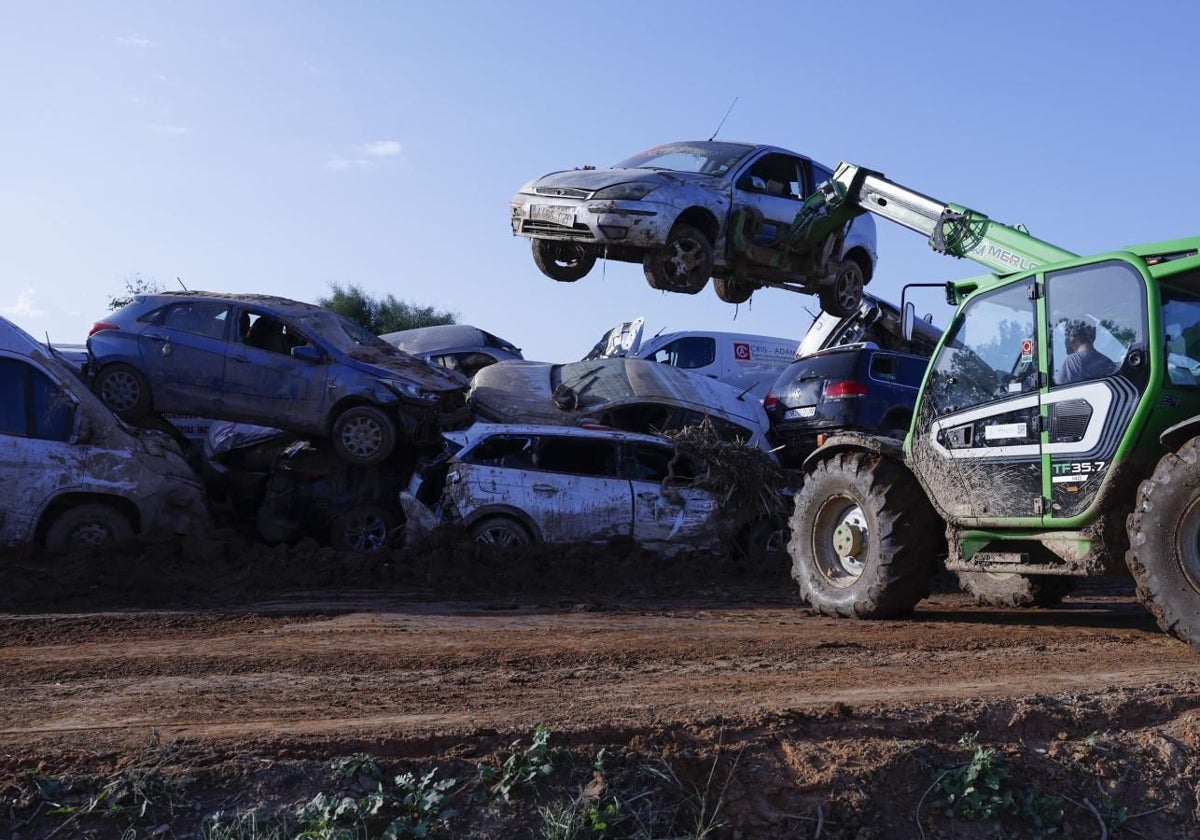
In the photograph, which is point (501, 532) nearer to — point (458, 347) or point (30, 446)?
point (30, 446)

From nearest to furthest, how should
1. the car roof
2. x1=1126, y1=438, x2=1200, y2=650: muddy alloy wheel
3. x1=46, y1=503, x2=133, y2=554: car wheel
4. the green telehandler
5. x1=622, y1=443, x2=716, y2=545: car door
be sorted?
x1=1126, y1=438, x2=1200, y2=650: muddy alloy wheel < the green telehandler < x1=46, y1=503, x2=133, y2=554: car wheel < the car roof < x1=622, y1=443, x2=716, y2=545: car door

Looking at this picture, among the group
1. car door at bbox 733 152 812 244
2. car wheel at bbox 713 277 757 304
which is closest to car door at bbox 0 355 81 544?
car wheel at bbox 713 277 757 304

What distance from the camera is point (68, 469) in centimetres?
1171

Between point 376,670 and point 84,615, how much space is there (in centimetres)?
357

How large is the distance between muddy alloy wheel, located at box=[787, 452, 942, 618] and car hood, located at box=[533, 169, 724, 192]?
11.4ft

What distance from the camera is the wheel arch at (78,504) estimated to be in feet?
38.3

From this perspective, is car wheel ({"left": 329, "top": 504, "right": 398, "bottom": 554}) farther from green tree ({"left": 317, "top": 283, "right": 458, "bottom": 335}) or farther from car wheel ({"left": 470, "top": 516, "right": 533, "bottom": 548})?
green tree ({"left": 317, "top": 283, "right": 458, "bottom": 335})

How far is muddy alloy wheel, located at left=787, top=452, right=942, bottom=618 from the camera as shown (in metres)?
8.92

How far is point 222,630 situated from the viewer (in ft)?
28.4

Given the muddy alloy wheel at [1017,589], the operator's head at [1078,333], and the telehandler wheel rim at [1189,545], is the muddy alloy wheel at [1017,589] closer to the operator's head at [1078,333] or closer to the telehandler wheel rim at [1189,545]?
the operator's head at [1078,333]

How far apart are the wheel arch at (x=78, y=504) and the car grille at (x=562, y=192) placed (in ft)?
16.5

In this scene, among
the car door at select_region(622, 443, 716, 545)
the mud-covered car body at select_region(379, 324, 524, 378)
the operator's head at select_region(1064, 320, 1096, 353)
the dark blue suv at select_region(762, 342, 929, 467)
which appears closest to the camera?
the operator's head at select_region(1064, 320, 1096, 353)

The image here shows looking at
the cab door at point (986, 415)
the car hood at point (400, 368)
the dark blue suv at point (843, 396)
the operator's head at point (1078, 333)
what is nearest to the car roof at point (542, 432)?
the car hood at point (400, 368)

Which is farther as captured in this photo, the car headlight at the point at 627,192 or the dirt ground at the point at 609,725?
the car headlight at the point at 627,192
